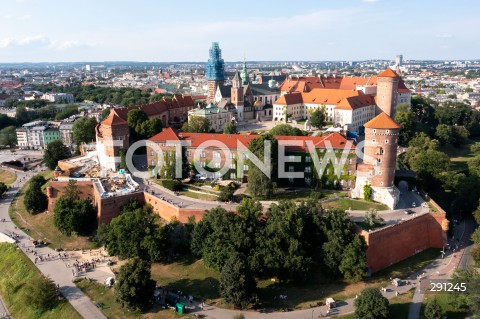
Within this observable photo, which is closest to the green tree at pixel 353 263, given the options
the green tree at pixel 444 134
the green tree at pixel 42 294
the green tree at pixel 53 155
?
the green tree at pixel 42 294

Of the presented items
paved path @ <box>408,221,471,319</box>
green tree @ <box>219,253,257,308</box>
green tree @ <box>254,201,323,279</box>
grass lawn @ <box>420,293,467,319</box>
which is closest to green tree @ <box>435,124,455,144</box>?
paved path @ <box>408,221,471,319</box>

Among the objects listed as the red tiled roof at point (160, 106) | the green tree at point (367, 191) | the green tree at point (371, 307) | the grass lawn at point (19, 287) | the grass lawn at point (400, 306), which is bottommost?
the grass lawn at point (19, 287)

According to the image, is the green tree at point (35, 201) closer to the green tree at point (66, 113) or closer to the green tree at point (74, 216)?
the green tree at point (74, 216)

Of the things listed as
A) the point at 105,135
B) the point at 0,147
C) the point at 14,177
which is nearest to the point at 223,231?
the point at 105,135

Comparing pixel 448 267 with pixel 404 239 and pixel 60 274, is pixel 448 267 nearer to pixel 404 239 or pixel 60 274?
pixel 404 239

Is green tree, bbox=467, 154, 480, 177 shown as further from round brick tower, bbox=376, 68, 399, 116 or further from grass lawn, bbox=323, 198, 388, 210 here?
round brick tower, bbox=376, 68, 399, 116

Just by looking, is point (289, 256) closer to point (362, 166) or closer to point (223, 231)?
point (223, 231)

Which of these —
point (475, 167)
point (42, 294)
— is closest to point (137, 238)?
point (42, 294)
